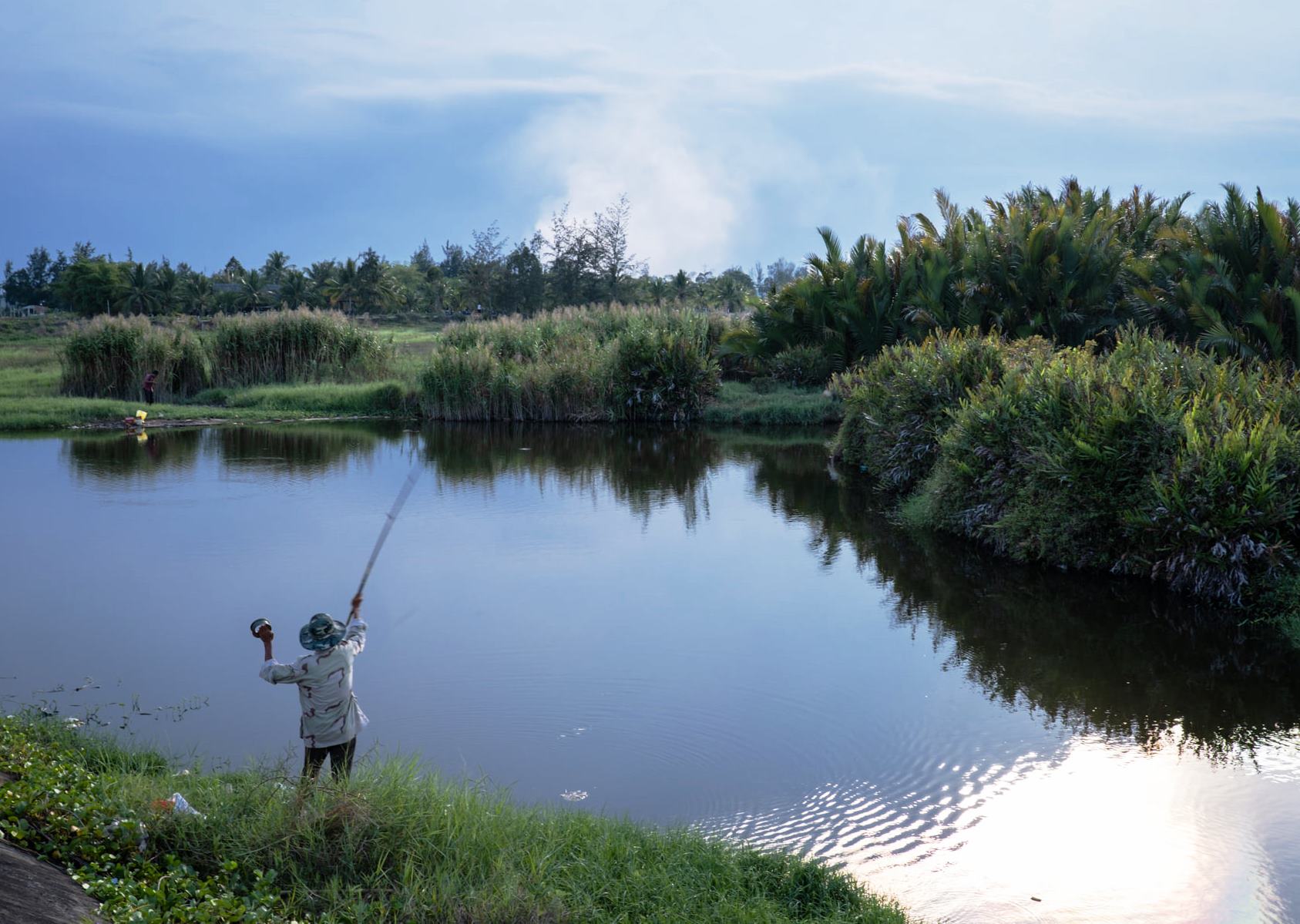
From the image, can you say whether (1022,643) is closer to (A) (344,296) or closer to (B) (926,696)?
(B) (926,696)

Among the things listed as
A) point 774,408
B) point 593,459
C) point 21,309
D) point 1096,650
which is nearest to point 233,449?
point 593,459

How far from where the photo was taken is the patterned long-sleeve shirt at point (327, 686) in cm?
609

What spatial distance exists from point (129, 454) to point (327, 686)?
20.7m

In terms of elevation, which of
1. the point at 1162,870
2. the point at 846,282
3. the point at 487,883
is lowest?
the point at 1162,870

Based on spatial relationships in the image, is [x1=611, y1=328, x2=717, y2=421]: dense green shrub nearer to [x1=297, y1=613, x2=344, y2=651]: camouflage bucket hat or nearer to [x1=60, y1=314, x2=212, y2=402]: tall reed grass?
[x1=60, y1=314, x2=212, y2=402]: tall reed grass

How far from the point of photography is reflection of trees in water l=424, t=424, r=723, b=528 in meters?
19.4

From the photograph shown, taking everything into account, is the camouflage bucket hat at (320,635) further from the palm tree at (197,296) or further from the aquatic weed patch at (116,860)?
the palm tree at (197,296)

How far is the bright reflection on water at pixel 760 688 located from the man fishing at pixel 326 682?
3.20 feet

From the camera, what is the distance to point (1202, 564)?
10969 mm

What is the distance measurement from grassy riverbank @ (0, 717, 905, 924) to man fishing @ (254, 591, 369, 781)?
519 millimetres

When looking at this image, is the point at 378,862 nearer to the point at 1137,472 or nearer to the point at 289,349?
the point at 1137,472

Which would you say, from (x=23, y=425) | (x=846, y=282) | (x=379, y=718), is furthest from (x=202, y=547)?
(x=846, y=282)

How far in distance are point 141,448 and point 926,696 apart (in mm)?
21803

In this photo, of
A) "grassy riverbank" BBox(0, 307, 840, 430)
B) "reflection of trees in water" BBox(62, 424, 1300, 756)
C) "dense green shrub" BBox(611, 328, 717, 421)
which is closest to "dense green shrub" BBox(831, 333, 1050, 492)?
"reflection of trees in water" BBox(62, 424, 1300, 756)
